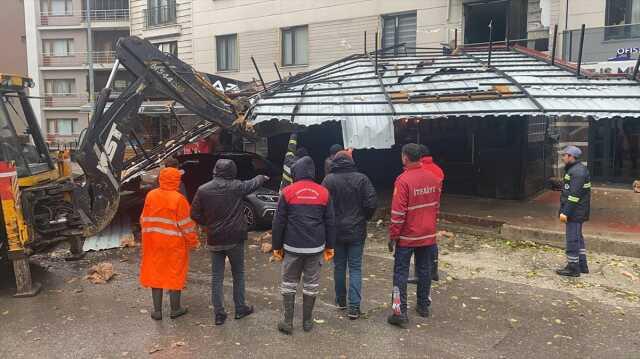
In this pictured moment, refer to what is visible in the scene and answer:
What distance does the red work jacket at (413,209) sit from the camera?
5.46m

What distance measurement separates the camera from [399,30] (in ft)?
64.3

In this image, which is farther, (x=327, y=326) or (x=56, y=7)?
(x=56, y=7)

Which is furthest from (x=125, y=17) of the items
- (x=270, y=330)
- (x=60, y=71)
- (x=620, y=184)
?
(x=270, y=330)

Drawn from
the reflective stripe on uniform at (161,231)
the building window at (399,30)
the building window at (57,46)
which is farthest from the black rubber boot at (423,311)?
the building window at (57,46)

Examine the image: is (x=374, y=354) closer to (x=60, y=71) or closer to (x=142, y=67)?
(x=142, y=67)

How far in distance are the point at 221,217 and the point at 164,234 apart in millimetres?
668

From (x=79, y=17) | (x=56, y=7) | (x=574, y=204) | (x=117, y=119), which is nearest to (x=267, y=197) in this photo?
(x=117, y=119)

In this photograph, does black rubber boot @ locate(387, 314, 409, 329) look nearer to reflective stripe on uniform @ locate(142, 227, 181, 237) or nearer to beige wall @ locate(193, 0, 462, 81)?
reflective stripe on uniform @ locate(142, 227, 181, 237)

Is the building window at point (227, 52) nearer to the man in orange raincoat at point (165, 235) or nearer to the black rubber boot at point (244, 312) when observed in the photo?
the man in orange raincoat at point (165, 235)

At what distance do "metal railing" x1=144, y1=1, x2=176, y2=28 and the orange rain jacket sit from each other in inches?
995

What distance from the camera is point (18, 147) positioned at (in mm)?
7133

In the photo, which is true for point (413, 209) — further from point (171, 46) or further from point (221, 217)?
point (171, 46)

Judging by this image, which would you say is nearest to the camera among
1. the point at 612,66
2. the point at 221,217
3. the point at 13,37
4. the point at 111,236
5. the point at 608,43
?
the point at 221,217


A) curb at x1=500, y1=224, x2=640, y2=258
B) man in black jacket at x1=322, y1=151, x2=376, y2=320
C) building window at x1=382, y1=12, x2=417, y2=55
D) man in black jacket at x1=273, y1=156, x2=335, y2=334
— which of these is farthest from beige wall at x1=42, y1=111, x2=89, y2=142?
man in black jacket at x1=273, y1=156, x2=335, y2=334
